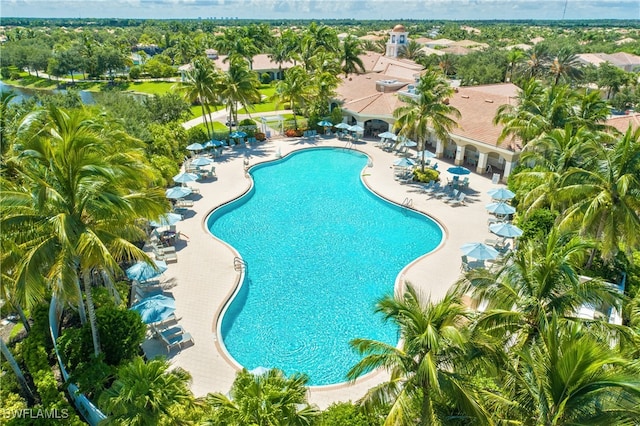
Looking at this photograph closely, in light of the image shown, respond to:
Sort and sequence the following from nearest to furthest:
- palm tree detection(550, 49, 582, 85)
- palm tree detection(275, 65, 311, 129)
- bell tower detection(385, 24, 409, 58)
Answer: palm tree detection(275, 65, 311, 129), palm tree detection(550, 49, 582, 85), bell tower detection(385, 24, 409, 58)

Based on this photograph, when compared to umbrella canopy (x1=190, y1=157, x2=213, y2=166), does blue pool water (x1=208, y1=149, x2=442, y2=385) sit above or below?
below

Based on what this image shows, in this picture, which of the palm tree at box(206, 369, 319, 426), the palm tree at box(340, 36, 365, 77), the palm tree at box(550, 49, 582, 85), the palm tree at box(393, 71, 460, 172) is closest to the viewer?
the palm tree at box(206, 369, 319, 426)

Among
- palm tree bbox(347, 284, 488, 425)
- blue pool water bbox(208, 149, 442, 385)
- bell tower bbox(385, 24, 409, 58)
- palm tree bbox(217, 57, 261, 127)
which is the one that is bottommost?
blue pool water bbox(208, 149, 442, 385)

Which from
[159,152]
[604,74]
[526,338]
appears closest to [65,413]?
[526,338]

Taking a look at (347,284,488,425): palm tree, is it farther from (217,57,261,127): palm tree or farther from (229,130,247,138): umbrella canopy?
(217,57,261,127): palm tree

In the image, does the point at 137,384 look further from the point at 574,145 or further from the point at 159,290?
the point at 574,145

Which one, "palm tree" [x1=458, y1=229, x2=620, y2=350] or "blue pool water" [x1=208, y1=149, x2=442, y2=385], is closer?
"palm tree" [x1=458, y1=229, x2=620, y2=350]

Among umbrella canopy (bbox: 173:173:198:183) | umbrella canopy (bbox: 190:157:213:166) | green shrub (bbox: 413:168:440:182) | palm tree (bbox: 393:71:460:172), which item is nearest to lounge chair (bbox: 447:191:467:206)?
green shrub (bbox: 413:168:440:182)

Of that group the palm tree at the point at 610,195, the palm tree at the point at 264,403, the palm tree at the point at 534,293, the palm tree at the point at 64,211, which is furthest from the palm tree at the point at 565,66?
the palm tree at the point at 64,211

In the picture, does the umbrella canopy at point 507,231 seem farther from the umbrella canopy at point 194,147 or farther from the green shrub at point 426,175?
the umbrella canopy at point 194,147
